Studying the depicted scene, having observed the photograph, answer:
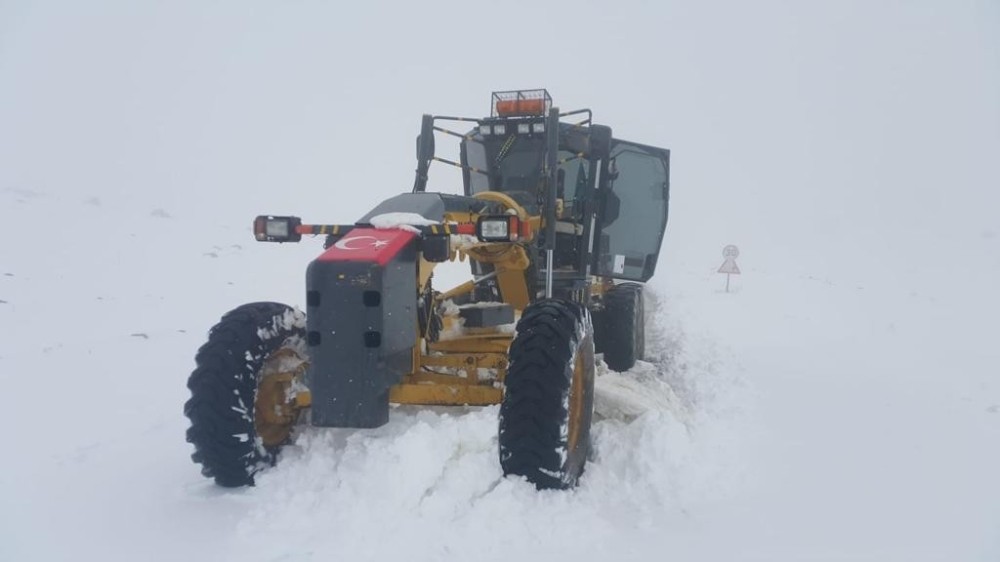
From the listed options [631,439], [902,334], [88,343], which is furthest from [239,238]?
[631,439]

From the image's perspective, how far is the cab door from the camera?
6.34 metres

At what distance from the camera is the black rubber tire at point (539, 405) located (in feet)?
11.1

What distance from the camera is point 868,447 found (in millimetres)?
4352

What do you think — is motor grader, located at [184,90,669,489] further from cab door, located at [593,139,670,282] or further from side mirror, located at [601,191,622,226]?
cab door, located at [593,139,670,282]

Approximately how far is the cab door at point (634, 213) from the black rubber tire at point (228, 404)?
3.38m

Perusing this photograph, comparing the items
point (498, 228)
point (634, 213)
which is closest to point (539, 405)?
point (498, 228)

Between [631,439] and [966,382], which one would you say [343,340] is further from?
[966,382]

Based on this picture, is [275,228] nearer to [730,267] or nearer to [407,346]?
[407,346]

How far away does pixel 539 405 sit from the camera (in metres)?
3.38

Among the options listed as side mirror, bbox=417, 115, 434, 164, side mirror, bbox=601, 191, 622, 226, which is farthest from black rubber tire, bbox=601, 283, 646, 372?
side mirror, bbox=417, 115, 434, 164

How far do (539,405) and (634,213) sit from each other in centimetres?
367

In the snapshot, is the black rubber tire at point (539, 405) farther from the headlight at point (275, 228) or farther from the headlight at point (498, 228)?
the headlight at point (275, 228)

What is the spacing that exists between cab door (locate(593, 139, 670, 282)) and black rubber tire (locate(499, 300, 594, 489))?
9.13ft

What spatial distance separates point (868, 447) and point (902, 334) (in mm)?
6621
